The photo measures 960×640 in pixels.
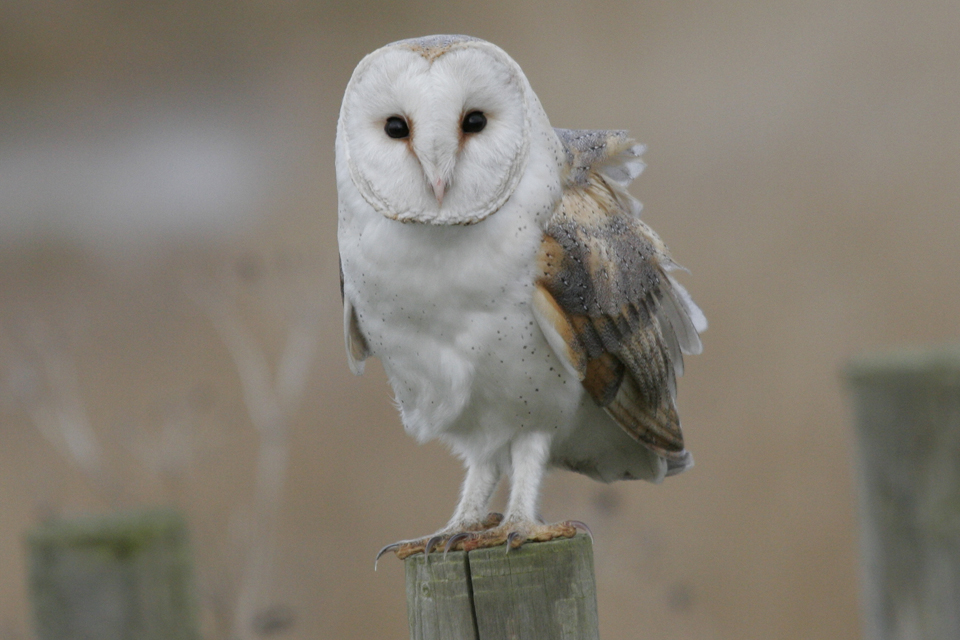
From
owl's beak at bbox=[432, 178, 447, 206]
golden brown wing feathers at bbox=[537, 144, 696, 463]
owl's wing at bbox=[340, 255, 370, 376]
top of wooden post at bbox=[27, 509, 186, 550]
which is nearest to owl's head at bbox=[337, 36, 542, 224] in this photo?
owl's beak at bbox=[432, 178, 447, 206]

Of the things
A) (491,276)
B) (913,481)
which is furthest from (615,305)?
(913,481)

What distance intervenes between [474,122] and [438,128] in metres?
0.10

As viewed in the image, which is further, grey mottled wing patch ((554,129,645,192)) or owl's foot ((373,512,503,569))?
grey mottled wing patch ((554,129,645,192))

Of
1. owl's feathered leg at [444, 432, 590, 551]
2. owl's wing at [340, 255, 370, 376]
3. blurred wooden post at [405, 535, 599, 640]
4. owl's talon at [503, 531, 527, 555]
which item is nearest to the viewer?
blurred wooden post at [405, 535, 599, 640]

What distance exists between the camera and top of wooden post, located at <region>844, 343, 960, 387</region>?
1521 mm

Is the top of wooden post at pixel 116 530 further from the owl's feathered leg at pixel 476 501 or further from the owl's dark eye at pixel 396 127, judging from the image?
the owl's dark eye at pixel 396 127

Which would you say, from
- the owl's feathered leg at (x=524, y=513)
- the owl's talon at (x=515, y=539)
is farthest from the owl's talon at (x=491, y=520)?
the owl's talon at (x=515, y=539)

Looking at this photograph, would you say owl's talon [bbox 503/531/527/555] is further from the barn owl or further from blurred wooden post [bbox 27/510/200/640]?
blurred wooden post [bbox 27/510/200/640]

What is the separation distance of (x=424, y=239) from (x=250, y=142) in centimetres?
294

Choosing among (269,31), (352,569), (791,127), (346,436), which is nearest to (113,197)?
(269,31)

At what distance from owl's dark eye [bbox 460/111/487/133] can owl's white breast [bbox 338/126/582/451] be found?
11 cm

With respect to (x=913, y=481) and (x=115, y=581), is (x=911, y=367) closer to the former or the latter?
(x=913, y=481)

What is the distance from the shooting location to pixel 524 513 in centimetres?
187

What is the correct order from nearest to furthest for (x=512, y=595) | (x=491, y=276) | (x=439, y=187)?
1. (x=512, y=595)
2. (x=439, y=187)
3. (x=491, y=276)
